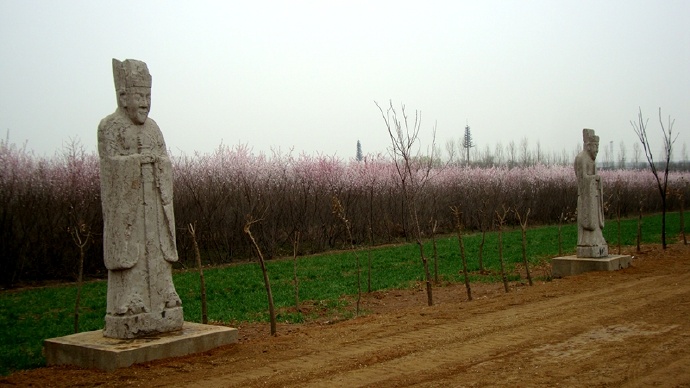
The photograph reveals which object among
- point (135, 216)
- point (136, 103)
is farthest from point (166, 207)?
point (136, 103)

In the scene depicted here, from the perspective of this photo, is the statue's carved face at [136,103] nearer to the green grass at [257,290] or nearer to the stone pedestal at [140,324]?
the stone pedestal at [140,324]

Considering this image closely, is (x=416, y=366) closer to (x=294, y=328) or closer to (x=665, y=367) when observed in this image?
(x=665, y=367)

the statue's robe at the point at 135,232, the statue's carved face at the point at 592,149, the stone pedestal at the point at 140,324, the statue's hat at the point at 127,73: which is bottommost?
the stone pedestal at the point at 140,324

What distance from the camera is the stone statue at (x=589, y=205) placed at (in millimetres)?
16000

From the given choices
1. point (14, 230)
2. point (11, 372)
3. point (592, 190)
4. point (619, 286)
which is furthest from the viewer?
point (14, 230)

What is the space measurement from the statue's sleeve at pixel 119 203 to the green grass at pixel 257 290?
2.10 m

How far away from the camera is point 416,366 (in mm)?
7727

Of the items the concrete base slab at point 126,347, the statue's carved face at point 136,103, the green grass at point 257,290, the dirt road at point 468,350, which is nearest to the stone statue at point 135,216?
the statue's carved face at point 136,103

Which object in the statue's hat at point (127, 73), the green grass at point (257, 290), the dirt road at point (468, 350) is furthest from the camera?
the green grass at point (257, 290)

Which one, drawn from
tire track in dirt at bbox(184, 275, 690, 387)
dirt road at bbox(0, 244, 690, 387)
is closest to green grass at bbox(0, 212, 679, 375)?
dirt road at bbox(0, 244, 690, 387)

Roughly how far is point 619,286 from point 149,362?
375 inches

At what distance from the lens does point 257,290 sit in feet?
53.8

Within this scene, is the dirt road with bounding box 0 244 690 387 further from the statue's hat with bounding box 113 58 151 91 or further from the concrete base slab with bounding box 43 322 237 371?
the statue's hat with bounding box 113 58 151 91

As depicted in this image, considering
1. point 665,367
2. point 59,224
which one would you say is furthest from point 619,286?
point 59,224
